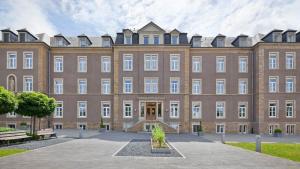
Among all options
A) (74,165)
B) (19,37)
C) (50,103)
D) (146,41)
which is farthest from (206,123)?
(74,165)

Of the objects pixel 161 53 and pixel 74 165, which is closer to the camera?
pixel 74 165

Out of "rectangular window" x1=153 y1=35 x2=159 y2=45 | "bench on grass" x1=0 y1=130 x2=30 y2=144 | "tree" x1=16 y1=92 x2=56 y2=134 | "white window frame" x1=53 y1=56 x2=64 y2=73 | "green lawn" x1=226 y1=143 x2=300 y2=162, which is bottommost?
"green lawn" x1=226 y1=143 x2=300 y2=162

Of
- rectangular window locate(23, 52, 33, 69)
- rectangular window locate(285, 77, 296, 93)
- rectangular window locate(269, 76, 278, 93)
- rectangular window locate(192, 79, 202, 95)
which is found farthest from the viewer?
rectangular window locate(192, 79, 202, 95)

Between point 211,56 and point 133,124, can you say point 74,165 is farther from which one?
point 211,56

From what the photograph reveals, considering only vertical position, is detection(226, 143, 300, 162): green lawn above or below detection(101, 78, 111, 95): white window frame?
below

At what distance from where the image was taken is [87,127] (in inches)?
1682

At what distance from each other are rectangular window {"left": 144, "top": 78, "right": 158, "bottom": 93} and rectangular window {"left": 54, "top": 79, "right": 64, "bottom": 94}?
1154 cm

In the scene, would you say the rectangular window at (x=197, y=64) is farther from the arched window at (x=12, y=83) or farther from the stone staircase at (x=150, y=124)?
the arched window at (x=12, y=83)

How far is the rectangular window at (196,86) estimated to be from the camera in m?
42.8

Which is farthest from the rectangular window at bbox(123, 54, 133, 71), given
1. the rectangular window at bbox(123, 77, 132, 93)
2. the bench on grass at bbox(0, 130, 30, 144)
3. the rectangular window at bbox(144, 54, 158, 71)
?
the bench on grass at bbox(0, 130, 30, 144)

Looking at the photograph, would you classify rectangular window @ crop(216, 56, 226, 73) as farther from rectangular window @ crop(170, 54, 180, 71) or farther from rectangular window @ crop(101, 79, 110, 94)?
rectangular window @ crop(101, 79, 110, 94)

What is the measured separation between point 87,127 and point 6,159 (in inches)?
1152

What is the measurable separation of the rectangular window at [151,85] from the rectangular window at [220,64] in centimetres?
871

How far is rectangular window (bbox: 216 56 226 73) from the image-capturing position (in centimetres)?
4281
